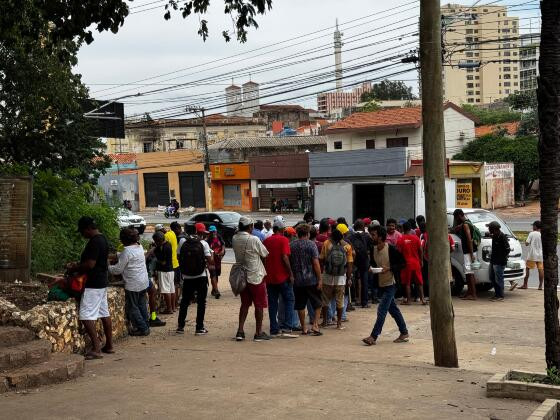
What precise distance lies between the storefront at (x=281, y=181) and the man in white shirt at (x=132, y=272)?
42.6m

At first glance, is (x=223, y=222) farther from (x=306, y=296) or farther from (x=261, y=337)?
(x=261, y=337)

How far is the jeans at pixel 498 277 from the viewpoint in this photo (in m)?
14.8

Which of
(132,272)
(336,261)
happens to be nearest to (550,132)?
(336,261)

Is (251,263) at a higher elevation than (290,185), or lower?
lower

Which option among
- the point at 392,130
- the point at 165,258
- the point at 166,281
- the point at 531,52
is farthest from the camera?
the point at 531,52

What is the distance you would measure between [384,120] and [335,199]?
85.5 feet

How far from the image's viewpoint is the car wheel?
610 inches

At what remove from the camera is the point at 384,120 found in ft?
176

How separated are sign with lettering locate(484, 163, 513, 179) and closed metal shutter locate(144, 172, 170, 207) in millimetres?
30641

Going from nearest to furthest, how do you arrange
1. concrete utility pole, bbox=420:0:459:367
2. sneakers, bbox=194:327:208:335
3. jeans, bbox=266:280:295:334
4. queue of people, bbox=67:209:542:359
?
concrete utility pole, bbox=420:0:459:367 → queue of people, bbox=67:209:542:359 → jeans, bbox=266:280:295:334 → sneakers, bbox=194:327:208:335

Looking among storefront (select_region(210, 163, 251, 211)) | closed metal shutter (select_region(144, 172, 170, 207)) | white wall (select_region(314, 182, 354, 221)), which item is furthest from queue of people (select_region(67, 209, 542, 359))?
closed metal shutter (select_region(144, 172, 170, 207))

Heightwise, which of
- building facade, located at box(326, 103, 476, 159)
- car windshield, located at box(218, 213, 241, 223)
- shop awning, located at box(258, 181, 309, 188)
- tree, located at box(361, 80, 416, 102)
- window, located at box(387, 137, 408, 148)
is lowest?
car windshield, located at box(218, 213, 241, 223)

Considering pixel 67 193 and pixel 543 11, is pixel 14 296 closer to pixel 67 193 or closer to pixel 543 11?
pixel 67 193

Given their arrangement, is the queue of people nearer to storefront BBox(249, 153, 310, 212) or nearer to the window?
the window
